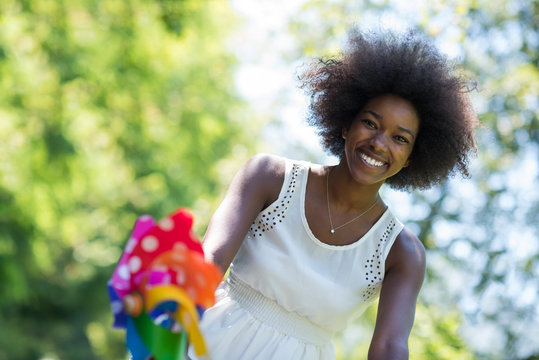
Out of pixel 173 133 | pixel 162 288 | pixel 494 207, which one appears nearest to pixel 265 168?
pixel 162 288

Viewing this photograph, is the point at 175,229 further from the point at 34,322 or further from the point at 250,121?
the point at 34,322

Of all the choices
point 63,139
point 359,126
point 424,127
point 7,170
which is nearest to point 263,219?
point 359,126

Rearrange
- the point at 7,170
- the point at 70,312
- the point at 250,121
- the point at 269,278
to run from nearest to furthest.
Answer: the point at 269,278 < the point at 7,170 < the point at 250,121 < the point at 70,312

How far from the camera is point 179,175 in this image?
13.7m

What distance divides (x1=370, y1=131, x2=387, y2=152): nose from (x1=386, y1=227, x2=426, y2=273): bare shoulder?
47 centimetres

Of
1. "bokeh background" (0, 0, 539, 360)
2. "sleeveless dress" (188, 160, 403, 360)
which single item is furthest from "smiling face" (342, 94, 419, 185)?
"bokeh background" (0, 0, 539, 360)

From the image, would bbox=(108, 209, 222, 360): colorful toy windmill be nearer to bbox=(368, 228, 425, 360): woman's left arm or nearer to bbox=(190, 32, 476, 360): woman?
bbox=(190, 32, 476, 360): woman

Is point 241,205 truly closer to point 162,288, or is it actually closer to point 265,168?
point 265,168

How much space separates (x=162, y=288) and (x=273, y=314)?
4.64 ft

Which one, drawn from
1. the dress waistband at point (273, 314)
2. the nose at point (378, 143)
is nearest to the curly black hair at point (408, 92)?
the nose at point (378, 143)

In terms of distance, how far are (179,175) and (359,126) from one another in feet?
35.7

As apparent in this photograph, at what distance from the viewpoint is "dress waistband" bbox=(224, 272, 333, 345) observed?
10.0 ft

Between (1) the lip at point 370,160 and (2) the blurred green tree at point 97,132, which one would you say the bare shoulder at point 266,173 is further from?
(2) the blurred green tree at point 97,132

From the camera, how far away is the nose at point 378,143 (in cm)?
290
